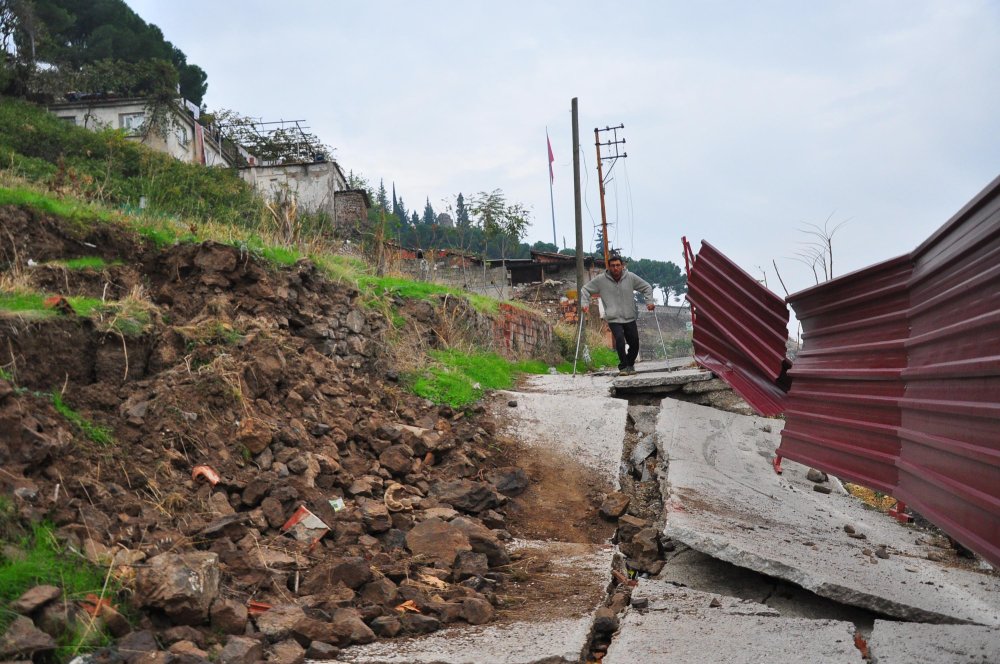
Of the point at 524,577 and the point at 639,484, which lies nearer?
the point at 524,577

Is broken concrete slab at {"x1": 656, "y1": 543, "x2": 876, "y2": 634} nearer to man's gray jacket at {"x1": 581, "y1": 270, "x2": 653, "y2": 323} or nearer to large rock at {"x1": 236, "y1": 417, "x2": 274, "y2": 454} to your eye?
large rock at {"x1": 236, "y1": 417, "x2": 274, "y2": 454}

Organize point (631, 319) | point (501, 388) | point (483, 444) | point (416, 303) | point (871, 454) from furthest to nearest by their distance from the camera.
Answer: point (631, 319) → point (416, 303) → point (501, 388) → point (483, 444) → point (871, 454)

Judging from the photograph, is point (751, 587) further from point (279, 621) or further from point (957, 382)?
point (279, 621)

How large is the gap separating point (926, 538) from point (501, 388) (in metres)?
4.49

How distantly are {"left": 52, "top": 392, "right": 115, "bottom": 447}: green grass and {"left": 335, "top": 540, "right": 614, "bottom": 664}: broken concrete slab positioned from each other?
1.92 metres

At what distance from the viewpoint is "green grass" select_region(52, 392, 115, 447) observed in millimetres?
4039

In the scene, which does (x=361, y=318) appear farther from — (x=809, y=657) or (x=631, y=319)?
(x=809, y=657)

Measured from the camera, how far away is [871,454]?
337cm

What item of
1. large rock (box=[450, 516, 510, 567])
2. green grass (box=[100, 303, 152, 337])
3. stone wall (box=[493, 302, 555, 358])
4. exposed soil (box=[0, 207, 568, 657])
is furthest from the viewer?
stone wall (box=[493, 302, 555, 358])

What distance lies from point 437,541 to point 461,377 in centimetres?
379

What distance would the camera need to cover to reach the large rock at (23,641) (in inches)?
Answer: 97.7

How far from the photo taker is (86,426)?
4109 mm

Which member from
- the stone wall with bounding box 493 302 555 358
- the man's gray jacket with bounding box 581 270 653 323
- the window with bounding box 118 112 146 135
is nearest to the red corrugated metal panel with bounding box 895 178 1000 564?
the man's gray jacket with bounding box 581 270 653 323

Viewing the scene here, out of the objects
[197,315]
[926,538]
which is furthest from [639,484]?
[197,315]
